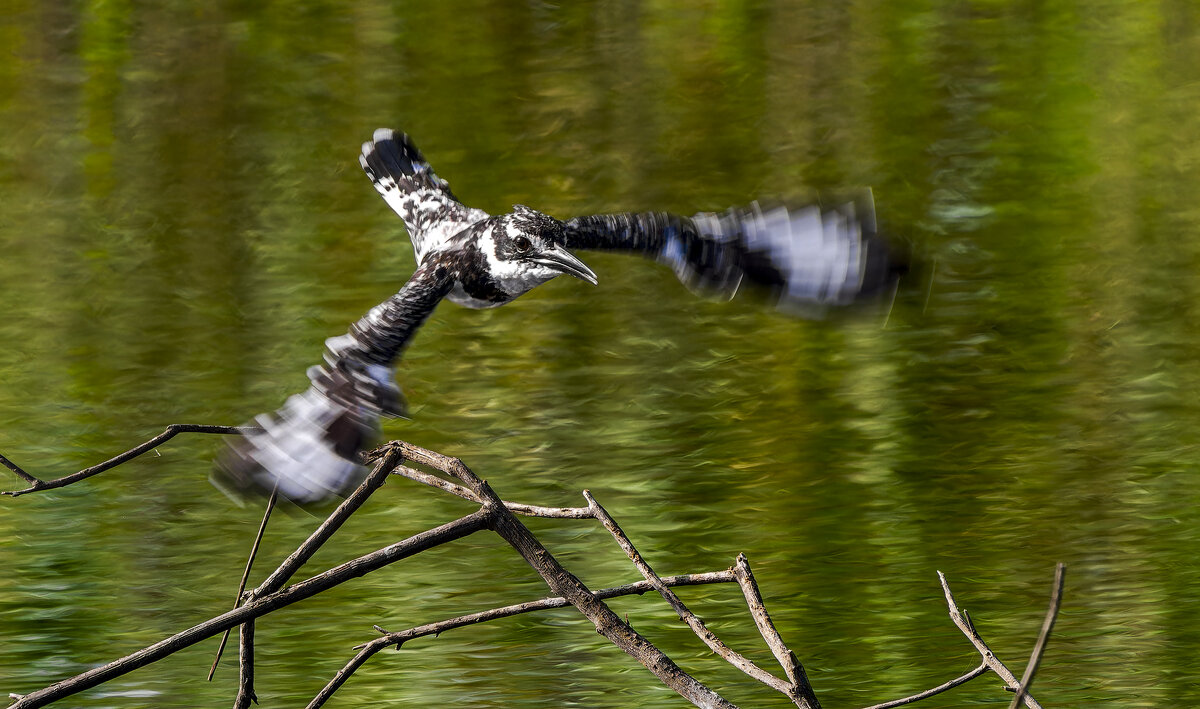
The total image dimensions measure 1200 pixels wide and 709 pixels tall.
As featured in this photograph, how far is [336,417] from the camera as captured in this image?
72.6 inches

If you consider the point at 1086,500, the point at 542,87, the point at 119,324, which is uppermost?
the point at 542,87

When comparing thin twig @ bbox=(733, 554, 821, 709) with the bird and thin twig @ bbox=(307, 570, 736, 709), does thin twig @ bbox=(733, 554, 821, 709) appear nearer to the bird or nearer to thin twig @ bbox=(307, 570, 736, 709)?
thin twig @ bbox=(307, 570, 736, 709)

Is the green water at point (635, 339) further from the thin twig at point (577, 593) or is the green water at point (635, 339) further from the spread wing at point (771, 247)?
the thin twig at point (577, 593)

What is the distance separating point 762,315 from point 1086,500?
4.48 feet

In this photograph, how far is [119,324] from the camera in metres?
4.77

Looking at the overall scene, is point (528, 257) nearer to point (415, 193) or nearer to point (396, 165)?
point (415, 193)

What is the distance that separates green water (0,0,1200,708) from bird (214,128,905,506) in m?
0.19

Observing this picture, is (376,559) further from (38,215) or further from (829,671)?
(38,215)

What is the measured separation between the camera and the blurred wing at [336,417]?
176 cm

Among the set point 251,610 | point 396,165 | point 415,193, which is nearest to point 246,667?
point 251,610

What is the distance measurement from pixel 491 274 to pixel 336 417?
0.31 meters

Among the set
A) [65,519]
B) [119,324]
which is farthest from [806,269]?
[119,324]

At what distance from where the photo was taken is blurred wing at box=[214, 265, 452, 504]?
69.4 inches

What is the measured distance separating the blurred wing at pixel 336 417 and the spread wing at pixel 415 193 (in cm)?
22
